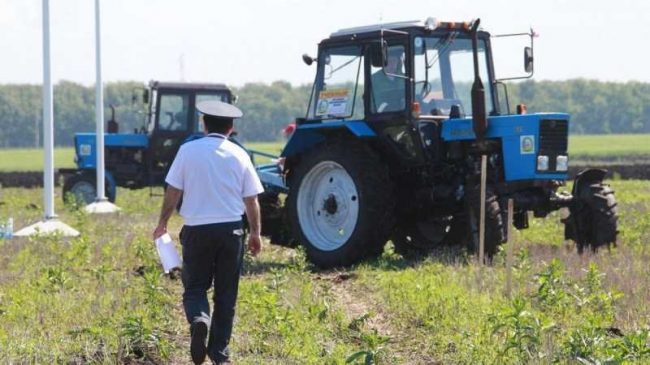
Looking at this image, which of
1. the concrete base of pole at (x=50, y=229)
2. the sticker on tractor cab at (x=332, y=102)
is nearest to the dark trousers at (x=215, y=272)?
the sticker on tractor cab at (x=332, y=102)

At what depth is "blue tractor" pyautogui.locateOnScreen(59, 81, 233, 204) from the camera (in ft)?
79.6

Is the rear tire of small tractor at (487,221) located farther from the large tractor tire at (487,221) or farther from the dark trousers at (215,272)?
the dark trousers at (215,272)

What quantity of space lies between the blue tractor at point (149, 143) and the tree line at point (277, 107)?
5744 cm

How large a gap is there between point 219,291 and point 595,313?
286 cm

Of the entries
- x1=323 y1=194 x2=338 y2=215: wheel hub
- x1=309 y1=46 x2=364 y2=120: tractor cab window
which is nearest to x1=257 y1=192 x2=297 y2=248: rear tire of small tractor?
x1=323 y1=194 x2=338 y2=215: wheel hub

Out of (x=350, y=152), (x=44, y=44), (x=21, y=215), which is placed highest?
(x=44, y=44)

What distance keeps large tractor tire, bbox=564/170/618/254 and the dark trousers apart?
6.29 m

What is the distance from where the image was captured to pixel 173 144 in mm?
24516

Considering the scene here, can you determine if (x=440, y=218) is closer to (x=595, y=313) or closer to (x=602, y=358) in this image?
(x=595, y=313)

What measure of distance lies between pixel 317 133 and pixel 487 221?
242 cm

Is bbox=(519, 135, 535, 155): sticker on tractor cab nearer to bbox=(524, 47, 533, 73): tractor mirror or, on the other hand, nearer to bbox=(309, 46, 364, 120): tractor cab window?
bbox=(524, 47, 533, 73): tractor mirror

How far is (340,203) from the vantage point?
1348 centimetres

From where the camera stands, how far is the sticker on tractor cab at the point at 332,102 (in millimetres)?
13484

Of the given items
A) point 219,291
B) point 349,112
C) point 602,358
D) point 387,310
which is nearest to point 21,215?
point 349,112
